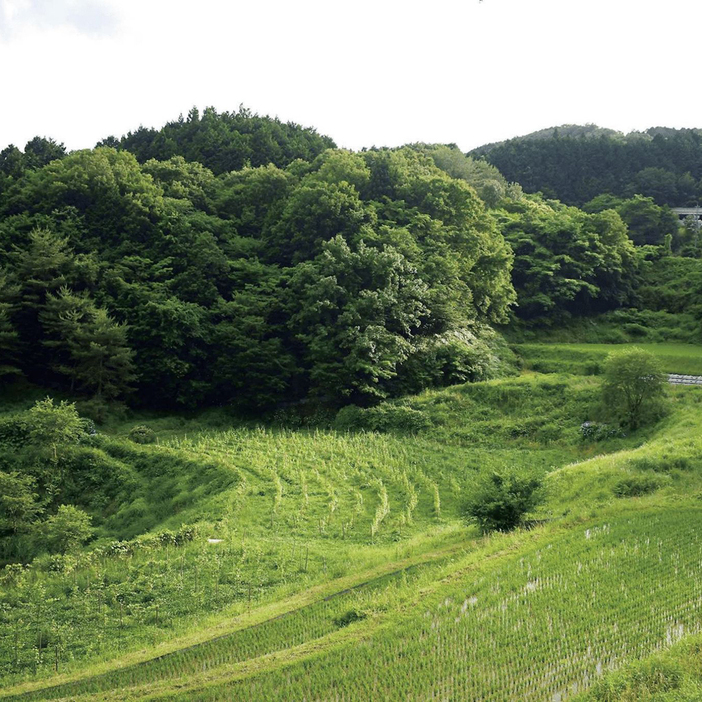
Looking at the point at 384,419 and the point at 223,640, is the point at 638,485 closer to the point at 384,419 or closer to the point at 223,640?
the point at 223,640

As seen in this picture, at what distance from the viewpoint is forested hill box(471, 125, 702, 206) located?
64188mm

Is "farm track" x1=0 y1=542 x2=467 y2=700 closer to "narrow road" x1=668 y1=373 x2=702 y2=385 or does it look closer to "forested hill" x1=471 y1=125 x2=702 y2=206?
"narrow road" x1=668 y1=373 x2=702 y2=385

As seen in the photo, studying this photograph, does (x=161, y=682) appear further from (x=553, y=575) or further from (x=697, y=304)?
(x=697, y=304)

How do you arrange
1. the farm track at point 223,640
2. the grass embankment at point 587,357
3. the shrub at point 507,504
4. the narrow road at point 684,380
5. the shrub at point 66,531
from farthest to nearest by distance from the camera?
the grass embankment at point 587,357, the narrow road at point 684,380, the shrub at point 66,531, the shrub at point 507,504, the farm track at point 223,640

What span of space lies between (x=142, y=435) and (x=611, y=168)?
2399 inches

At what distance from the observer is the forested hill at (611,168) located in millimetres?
64188

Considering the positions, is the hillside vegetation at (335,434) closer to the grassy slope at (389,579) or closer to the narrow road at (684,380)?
the grassy slope at (389,579)

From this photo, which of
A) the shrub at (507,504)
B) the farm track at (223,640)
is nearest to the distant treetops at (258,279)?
the shrub at (507,504)

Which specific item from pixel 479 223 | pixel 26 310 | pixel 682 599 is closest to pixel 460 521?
pixel 682 599

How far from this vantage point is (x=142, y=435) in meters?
25.3

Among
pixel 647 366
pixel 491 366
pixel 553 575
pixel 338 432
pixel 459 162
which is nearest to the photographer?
pixel 553 575

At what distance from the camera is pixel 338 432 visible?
26.9 metres

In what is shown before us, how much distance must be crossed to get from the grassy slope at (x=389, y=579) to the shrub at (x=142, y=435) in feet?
9.98

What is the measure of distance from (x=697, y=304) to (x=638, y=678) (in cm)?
3596
